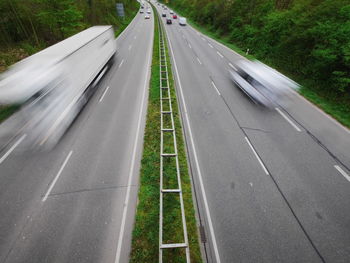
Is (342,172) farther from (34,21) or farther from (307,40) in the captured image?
(34,21)

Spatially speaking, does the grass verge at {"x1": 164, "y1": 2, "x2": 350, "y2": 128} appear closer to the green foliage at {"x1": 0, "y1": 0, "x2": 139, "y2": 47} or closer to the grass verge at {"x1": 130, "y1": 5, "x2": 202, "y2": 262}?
the grass verge at {"x1": 130, "y1": 5, "x2": 202, "y2": 262}

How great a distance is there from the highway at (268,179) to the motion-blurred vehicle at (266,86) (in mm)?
691

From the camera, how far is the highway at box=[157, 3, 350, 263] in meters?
5.39

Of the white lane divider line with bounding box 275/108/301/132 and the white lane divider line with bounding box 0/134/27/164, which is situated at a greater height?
the white lane divider line with bounding box 275/108/301/132

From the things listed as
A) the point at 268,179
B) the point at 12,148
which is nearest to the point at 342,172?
the point at 268,179

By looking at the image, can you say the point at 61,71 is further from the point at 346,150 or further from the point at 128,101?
the point at 346,150

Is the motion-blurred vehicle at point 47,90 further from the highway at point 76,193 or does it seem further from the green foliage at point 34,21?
the green foliage at point 34,21

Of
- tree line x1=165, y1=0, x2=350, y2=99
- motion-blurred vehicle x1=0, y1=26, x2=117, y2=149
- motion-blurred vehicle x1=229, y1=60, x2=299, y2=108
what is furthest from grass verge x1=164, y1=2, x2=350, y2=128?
motion-blurred vehicle x1=0, y1=26, x2=117, y2=149

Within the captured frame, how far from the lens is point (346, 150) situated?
8.70 m

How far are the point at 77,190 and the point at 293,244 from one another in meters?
8.08

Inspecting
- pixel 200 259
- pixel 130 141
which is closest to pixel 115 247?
pixel 200 259

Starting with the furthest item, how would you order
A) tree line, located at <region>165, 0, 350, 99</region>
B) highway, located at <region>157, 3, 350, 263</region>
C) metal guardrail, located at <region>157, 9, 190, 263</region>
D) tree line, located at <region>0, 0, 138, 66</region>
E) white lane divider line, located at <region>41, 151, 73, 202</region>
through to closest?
tree line, located at <region>0, 0, 138, 66</region> → tree line, located at <region>165, 0, 350, 99</region> → white lane divider line, located at <region>41, 151, 73, 202</region> → highway, located at <region>157, 3, 350, 263</region> → metal guardrail, located at <region>157, 9, 190, 263</region>

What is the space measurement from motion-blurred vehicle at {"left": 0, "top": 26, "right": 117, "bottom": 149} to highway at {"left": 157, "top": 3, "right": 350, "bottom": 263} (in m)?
7.32

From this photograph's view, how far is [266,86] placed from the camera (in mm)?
12164
